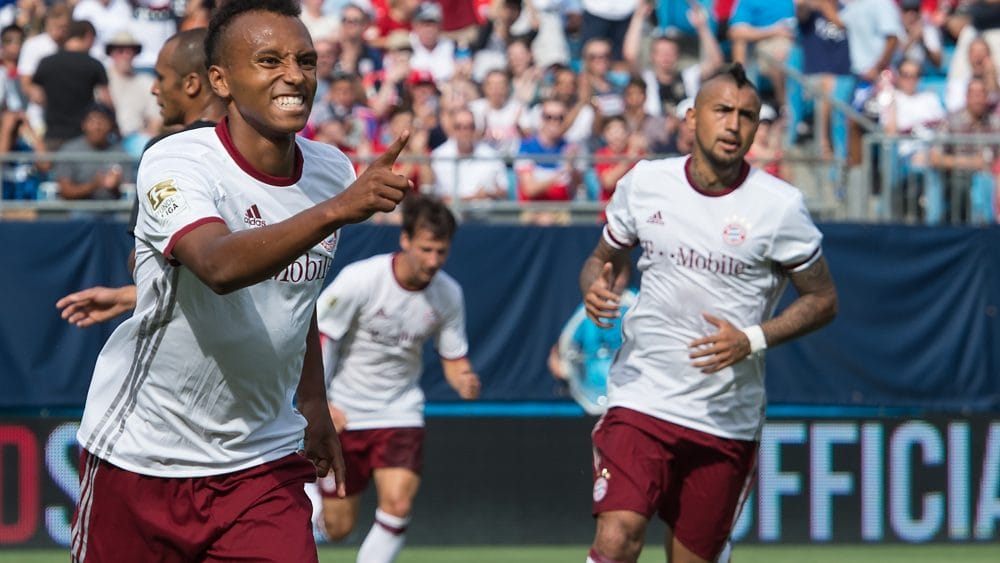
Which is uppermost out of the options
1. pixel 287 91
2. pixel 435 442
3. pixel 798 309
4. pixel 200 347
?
pixel 287 91

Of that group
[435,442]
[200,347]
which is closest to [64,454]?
[435,442]

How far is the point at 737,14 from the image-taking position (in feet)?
53.9

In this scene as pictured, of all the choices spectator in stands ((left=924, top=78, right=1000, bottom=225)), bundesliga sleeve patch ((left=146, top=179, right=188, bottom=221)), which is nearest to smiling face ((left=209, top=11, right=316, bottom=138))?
bundesliga sleeve patch ((left=146, top=179, right=188, bottom=221))

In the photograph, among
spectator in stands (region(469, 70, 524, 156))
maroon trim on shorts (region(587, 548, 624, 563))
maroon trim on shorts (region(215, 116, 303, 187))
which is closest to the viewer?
maroon trim on shorts (region(215, 116, 303, 187))

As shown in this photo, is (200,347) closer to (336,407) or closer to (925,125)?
(336,407)

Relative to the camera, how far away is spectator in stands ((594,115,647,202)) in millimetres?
13328

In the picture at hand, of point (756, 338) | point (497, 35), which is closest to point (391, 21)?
point (497, 35)

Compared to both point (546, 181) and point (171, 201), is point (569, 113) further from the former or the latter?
point (171, 201)

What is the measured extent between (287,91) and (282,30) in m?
0.19

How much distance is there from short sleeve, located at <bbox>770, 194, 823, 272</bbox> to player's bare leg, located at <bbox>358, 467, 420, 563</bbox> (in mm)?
3019

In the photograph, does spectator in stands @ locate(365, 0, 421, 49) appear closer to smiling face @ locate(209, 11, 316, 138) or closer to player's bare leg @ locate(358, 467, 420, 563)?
player's bare leg @ locate(358, 467, 420, 563)

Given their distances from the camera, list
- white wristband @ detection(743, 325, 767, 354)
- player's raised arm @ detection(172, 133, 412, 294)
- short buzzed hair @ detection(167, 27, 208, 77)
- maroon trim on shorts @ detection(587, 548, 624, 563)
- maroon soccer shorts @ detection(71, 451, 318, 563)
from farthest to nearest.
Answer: white wristband @ detection(743, 325, 767, 354)
maroon trim on shorts @ detection(587, 548, 624, 563)
short buzzed hair @ detection(167, 27, 208, 77)
maroon soccer shorts @ detection(71, 451, 318, 563)
player's raised arm @ detection(172, 133, 412, 294)

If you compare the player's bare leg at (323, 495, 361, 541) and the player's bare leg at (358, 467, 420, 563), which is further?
the player's bare leg at (323, 495, 361, 541)

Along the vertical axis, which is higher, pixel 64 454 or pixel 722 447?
pixel 722 447
